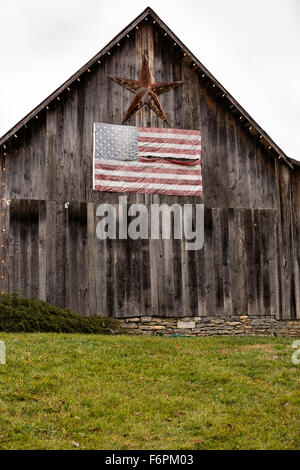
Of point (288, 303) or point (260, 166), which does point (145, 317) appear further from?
point (260, 166)

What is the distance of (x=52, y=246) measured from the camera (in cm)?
1458

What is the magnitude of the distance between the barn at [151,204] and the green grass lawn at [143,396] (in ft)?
12.2

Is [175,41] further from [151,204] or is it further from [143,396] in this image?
[143,396]

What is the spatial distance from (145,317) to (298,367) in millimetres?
6147

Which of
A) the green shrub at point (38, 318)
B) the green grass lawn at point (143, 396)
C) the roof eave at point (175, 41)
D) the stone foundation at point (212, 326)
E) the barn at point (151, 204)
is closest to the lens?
the green grass lawn at point (143, 396)

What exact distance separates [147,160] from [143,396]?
875 cm

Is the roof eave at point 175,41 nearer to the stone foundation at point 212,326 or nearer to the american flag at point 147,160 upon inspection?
the american flag at point 147,160

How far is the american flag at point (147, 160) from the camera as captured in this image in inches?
601

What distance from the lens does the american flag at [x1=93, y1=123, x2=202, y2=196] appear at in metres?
15.3

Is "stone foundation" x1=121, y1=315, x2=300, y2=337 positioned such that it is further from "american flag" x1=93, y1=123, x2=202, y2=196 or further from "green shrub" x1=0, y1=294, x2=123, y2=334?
"american flag" x1=93, y1=123, x2=202, y2=196

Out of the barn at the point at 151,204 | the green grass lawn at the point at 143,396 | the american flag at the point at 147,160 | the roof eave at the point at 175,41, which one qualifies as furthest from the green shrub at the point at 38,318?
the roof eave at the point at 175,41

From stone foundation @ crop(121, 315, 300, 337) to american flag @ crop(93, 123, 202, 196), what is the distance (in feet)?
11.8

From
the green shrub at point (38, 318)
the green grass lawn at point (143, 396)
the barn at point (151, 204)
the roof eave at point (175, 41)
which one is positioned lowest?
the green grass lawn at point (143, 396)

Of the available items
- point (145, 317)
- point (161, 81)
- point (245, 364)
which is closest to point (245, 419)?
point (245, 364)
